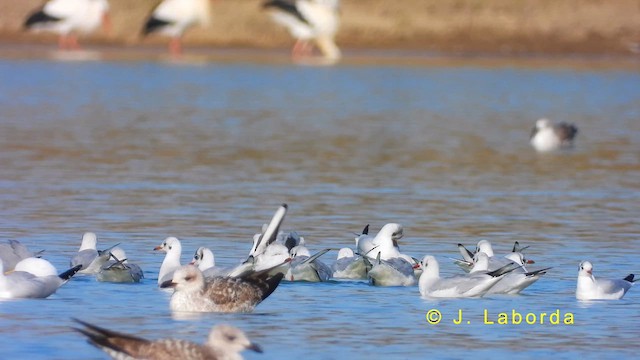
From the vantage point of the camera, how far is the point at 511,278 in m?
11.6

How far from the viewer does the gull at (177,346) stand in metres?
8.61

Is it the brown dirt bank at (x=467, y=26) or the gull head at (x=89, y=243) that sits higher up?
the brown dirt bank at (x=467, y=26)

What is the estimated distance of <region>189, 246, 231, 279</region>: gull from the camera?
11906mm

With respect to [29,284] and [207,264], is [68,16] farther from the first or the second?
[29,284]

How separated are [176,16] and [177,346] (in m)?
34.5

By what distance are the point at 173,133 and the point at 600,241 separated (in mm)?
11500

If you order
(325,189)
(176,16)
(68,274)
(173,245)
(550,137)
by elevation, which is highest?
(176,16)

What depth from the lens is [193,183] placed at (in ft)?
60.9

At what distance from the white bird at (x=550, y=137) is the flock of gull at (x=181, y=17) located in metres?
17.6

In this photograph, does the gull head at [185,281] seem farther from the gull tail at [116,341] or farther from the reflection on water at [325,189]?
the gull tail at [116,341]

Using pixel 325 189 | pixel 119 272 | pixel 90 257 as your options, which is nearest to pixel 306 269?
pixel 119 272

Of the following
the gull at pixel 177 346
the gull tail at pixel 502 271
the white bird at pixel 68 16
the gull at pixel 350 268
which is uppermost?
the white bird at pixel 68 16

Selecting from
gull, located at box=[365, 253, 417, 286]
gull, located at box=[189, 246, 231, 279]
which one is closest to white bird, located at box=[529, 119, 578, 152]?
gull, located at box=[365, 253, 417, 286]

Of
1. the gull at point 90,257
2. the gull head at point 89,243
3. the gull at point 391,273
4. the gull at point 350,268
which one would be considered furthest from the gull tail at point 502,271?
the gull head at point 89,243
